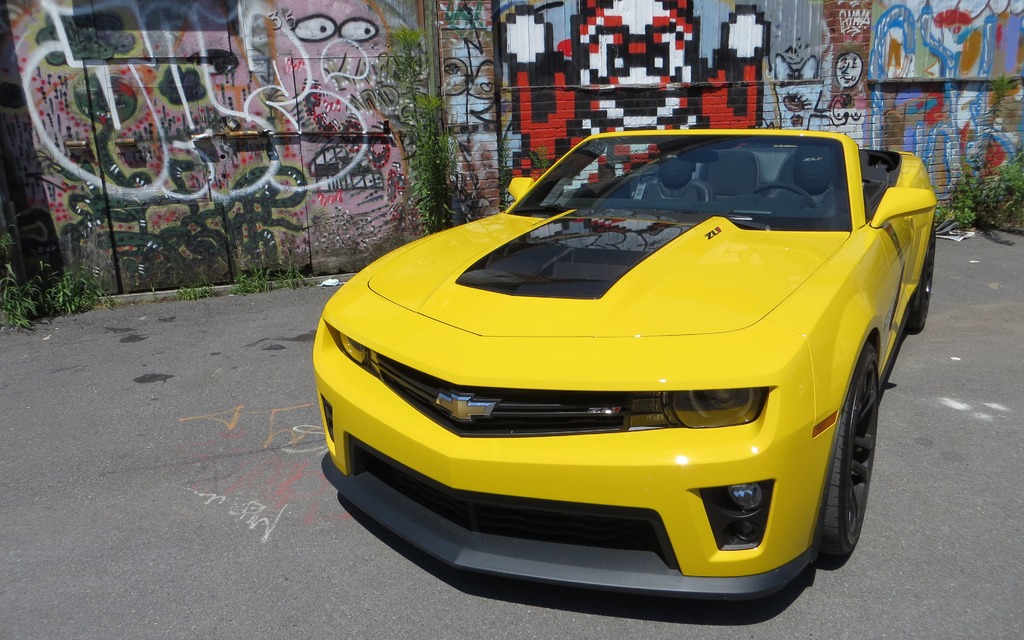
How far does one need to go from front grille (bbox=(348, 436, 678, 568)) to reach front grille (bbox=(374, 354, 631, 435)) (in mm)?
201

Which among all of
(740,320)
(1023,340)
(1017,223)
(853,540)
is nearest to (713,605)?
(853,540)

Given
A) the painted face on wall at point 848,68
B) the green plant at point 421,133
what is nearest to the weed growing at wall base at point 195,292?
the green plant at point 421,133

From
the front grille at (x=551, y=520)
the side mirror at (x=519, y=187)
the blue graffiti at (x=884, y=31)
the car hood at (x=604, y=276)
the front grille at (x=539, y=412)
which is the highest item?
the blue graffiti at (x=884, y=31)

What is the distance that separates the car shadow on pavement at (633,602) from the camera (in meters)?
2.49

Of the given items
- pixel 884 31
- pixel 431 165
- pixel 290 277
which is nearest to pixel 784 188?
pixel 431 165

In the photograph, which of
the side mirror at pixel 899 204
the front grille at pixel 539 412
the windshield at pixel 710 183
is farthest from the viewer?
the windshield at pixel 710 183

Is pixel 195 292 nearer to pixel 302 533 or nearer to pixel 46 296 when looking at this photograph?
pixel 46 296

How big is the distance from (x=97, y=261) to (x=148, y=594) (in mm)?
5057

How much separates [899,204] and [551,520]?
2.18m

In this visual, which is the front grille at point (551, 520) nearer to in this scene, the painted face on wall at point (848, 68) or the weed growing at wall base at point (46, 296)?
the weed growing at wall base at point (46, 296)

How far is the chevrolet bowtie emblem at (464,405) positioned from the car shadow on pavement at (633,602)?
53 centimetres

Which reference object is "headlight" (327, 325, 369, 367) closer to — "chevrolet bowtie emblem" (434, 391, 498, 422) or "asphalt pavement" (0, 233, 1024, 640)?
"chevrolet bowtie emblem" (434, 391, 498, 422)

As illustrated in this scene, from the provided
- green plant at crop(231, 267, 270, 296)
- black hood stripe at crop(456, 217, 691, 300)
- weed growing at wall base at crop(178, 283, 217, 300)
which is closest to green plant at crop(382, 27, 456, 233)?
green plant at crop(231, 267, 270, 296)

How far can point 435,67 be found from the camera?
25.1 ft
